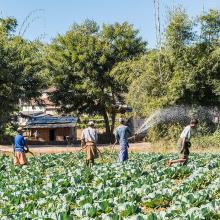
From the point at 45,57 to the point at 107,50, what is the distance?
5.65m

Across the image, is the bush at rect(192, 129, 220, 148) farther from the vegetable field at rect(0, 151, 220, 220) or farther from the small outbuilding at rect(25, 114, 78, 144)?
the small outbuilding at rect(25, 114, 78, 144)

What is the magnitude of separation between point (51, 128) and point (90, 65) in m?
8.69

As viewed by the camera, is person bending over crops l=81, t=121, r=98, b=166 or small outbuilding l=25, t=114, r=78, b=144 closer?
person bending over crops l=81, t=121, r=98, b=166

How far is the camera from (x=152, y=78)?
3139 cm

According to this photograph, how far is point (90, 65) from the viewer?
39969 millimetres

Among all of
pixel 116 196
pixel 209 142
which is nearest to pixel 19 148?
pixel 116 196

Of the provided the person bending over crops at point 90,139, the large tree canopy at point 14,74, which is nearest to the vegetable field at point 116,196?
the person bending over crops at point 90,139

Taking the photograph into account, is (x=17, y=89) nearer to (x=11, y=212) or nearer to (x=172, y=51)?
(x=172, y=51)

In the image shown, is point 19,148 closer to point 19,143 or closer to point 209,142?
point 19,143

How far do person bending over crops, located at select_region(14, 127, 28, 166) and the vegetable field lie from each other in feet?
4.39

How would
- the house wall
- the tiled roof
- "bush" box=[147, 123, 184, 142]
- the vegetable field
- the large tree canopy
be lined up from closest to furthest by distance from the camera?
the vegetable field
"bush" box=[147, 123, 184, 142]
the large tree canopy
the tiled roof
the house wall

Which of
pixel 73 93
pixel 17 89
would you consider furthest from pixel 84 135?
pixel 73 93

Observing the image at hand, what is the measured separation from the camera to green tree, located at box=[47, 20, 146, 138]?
132 ft

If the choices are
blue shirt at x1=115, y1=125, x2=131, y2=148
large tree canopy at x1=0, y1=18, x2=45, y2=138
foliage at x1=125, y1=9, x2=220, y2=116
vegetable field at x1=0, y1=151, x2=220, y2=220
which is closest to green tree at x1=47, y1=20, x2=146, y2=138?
large tree canopy at x1=0, y1=18, x2=45, y2=138
